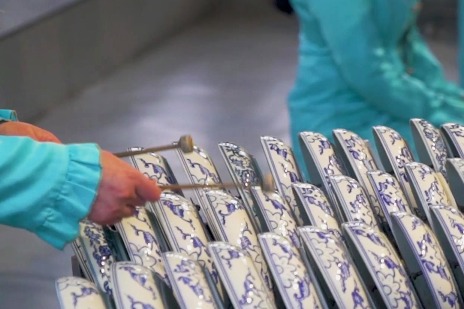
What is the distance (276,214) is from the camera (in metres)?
0.83

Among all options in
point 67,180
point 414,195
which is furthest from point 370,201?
point 67,180

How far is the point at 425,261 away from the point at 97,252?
316 millimetres

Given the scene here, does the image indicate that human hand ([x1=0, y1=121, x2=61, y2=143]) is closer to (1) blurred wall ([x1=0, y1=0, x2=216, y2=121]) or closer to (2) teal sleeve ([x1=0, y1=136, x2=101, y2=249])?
(2) teal sleeve ([x1=0, y1=136, x2=101, y2=249])

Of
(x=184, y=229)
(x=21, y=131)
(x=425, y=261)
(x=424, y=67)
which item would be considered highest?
(x=424, y=67)

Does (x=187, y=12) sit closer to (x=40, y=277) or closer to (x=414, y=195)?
(x=40, y=277)

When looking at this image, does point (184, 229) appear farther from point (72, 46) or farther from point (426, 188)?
point (72, 46)

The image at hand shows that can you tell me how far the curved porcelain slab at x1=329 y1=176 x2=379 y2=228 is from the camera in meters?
0.84

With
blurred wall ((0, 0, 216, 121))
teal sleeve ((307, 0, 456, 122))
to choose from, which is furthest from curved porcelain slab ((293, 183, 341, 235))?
blurred wall ((0, 0, 216, 121))

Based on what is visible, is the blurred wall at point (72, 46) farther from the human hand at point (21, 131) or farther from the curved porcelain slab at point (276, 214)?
the curved porcelain slab at point (276, 214)

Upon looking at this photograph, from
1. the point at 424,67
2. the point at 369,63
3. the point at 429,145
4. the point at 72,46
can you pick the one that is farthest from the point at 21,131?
the point at 72,46

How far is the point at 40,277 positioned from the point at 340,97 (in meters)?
0.87

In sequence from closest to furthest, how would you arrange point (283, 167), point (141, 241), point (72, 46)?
point (141, 241) → point (283, 167) → point (72, 46)

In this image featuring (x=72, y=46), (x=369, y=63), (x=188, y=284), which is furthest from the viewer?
(x=72, y=46)

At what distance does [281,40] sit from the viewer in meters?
3.35
